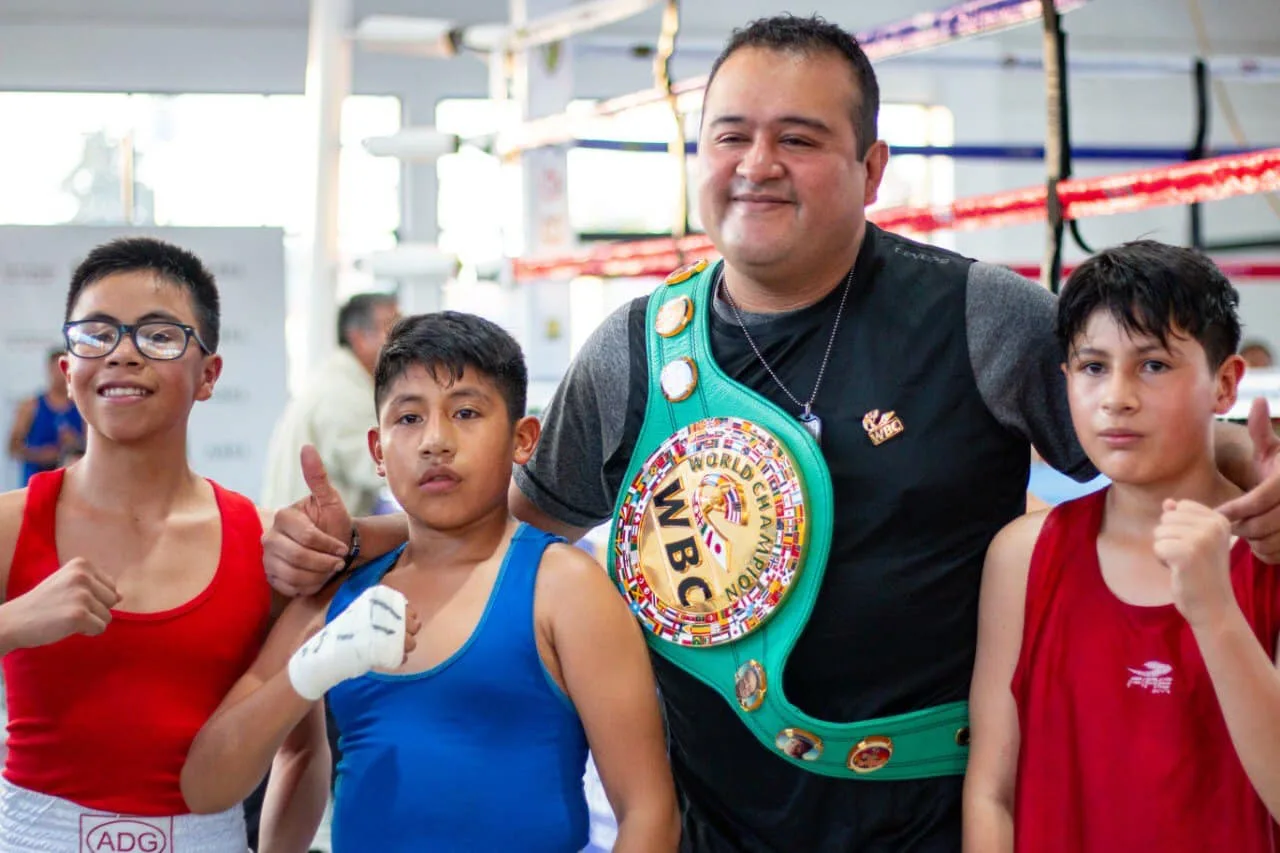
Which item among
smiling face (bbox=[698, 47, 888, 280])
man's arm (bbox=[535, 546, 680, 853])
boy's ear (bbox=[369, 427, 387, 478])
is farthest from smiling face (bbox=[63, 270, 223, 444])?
smiling face (bbox=[698, 47, 888, 280])

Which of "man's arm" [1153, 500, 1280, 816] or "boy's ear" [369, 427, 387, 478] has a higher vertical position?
"boy's ear" [369, 427, 387, 478]

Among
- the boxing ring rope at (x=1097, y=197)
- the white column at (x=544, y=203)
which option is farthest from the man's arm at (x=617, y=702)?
the white column at (x=544, y=203)

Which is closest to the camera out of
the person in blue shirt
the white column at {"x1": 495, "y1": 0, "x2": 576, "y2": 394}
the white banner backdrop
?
the white column at {"x1": 495, "y1": 0, "x2": 576, "y2": 394}

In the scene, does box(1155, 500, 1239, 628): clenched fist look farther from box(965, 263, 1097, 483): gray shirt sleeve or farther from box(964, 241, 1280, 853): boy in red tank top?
box(965, 263, 1097, 483): gray shirt sleeve

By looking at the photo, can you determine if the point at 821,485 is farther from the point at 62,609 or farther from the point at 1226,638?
the point at 62,609

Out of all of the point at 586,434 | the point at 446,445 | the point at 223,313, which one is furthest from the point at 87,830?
the point at 223,313

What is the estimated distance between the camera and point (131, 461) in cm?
157

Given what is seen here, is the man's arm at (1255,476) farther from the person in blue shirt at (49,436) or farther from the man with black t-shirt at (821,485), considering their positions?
the person in blue shirt at (49,436)

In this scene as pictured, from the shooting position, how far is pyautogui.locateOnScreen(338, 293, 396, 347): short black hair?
416 centimetres

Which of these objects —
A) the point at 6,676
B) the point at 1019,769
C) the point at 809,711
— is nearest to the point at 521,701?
the point at 809,711

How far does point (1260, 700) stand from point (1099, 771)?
18 cm

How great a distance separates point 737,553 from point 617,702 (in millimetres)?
204

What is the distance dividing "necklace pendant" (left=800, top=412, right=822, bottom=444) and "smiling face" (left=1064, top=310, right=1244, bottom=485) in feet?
0.83

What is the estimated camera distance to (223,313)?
4.75m
